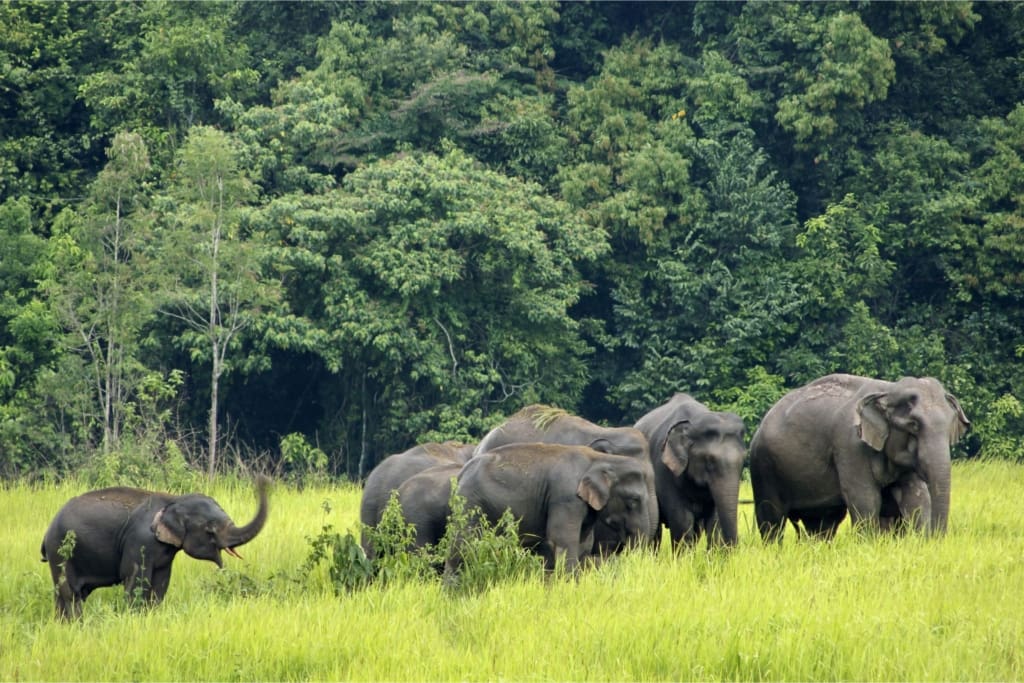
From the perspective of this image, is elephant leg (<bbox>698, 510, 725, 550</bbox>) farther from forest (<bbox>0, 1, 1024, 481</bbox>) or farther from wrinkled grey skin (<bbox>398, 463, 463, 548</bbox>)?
forest (<bbox>0, 1, 1024, 481</bbox>)

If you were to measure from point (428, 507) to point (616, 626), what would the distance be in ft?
8.51

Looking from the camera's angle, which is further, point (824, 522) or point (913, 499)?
point (824, 522)

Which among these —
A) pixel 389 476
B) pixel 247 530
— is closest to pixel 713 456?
pixel 389 476

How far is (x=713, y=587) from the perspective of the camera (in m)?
8.12

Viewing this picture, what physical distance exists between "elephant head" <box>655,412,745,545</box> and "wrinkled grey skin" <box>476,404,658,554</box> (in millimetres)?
225

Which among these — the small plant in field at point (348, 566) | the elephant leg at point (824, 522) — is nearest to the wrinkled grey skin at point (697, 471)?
the elephant leg at point (824, 522)

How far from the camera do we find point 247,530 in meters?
9.33

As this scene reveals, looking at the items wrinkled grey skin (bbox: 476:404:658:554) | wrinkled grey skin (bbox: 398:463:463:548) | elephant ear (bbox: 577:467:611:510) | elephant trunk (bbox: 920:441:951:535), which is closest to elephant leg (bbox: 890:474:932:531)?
elephant trunk (bbox: 920:441:951:535)

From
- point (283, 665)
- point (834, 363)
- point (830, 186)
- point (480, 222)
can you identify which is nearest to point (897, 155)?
point (830, 186)

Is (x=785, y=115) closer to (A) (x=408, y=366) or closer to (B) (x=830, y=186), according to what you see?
(B) (x=830, y=186)

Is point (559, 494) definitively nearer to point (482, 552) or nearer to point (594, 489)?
point (594, 489)

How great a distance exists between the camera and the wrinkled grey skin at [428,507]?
32.1 feet

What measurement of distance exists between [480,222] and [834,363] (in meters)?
5.14

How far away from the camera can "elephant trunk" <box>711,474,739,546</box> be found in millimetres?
9805
